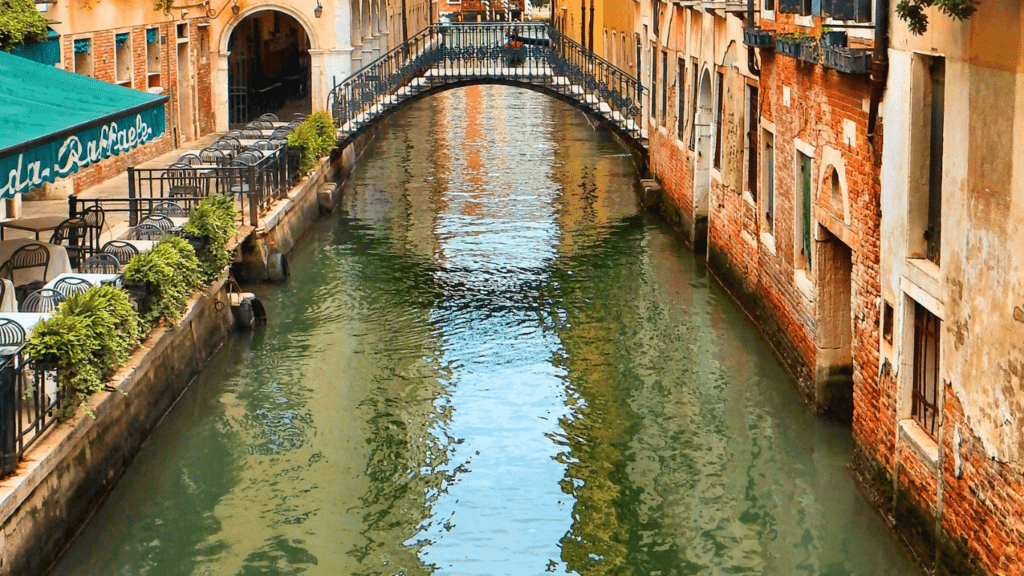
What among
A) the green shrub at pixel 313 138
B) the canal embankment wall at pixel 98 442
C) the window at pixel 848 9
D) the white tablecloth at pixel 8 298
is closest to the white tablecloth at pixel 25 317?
the white tablecloth at pixel 8 298

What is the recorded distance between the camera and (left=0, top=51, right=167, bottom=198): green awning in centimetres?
970

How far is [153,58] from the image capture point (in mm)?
25516

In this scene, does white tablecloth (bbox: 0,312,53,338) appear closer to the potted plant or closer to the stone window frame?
the potted plant

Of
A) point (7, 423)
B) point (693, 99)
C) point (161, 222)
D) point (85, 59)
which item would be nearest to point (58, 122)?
point (7, 423)

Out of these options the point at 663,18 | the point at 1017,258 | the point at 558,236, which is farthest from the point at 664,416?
the point at 663,18

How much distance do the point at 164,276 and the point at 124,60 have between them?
43.9 feet

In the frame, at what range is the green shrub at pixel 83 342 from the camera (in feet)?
29.4

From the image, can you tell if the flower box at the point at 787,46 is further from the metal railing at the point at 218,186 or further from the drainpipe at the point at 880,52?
the metal railing at the point at 218,186

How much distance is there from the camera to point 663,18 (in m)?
23.2

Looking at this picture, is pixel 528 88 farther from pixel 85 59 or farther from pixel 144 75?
pixel 85 59

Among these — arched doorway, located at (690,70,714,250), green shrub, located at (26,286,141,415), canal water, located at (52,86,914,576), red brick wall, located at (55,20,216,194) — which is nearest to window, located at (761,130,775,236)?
canal water, located at (52,86,914,576)

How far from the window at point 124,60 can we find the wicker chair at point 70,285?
13.2 meters

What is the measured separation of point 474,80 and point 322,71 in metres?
4.22

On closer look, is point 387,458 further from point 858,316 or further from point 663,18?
point 663,18
